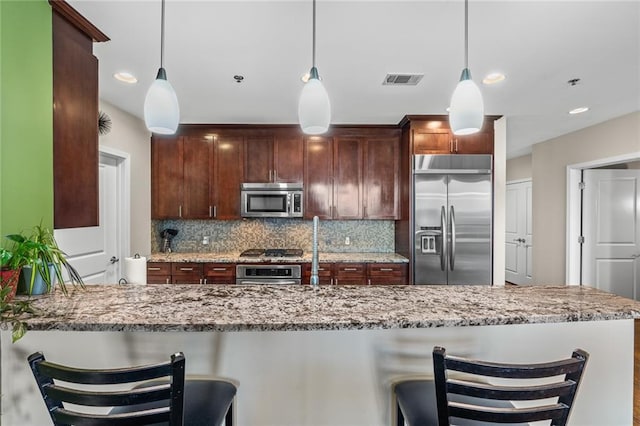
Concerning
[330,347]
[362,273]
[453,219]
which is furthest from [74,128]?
[453,219]

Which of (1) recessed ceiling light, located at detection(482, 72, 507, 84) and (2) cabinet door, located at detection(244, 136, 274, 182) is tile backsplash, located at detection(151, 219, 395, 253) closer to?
(2) cabinet door, located at detection(244, 136, 274, 182)

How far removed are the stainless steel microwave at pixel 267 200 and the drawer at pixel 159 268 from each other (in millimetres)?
1053

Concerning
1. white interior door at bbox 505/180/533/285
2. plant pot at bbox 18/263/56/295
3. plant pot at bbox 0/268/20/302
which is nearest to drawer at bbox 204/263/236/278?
plant pot at bbox 18/263/56/295

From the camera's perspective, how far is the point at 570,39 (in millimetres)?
2045

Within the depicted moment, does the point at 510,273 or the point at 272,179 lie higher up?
the point at 272,179

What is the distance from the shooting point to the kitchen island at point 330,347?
129 centimetres

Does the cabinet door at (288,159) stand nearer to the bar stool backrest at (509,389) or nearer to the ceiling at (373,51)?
the ceiling at (373,51)

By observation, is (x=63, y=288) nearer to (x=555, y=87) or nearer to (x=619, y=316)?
(x=619, y=316)

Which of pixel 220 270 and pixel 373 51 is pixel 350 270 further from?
pixel 373 51

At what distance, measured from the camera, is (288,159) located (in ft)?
13.4

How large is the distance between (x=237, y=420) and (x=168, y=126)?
4.30ft

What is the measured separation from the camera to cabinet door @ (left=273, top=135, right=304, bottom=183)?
409 centimetres

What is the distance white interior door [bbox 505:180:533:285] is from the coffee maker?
237 inches

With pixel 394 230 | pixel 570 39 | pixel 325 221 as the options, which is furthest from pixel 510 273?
pixel 570 39
